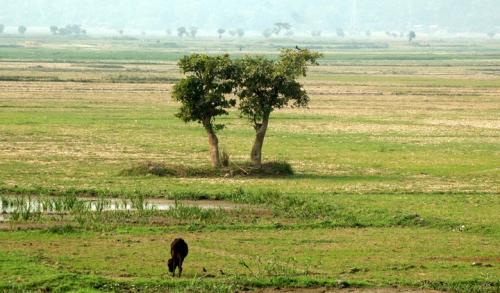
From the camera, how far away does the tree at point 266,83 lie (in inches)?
1607

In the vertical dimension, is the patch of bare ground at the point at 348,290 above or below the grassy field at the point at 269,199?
above

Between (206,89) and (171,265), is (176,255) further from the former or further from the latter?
(206,89)

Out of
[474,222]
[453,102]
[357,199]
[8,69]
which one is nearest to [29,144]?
[357,199]

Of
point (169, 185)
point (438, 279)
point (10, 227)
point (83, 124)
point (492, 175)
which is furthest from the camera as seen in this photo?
point (83, 124)

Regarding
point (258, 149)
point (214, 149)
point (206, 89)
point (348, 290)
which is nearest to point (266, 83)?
point (206, 89)

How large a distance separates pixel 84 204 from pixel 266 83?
457 inches

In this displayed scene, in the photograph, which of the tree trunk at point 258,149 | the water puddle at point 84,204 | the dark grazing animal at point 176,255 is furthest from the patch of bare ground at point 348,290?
the tree trunk at point 258,149

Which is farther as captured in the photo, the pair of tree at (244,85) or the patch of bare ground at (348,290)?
the pair of tree at (244,85)

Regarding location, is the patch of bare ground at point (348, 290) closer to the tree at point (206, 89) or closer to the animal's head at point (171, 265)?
the animal's head at point (171, 265)

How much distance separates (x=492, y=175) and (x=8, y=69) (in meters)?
87.5

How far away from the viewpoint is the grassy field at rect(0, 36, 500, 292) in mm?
22984

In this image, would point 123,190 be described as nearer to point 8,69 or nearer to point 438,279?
point 438,279

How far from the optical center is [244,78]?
41250 millimetres

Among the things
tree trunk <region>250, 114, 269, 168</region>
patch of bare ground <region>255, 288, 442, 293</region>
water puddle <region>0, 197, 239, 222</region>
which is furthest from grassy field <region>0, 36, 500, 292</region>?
tree trunk <region>250, 114, 269, 168</region>
